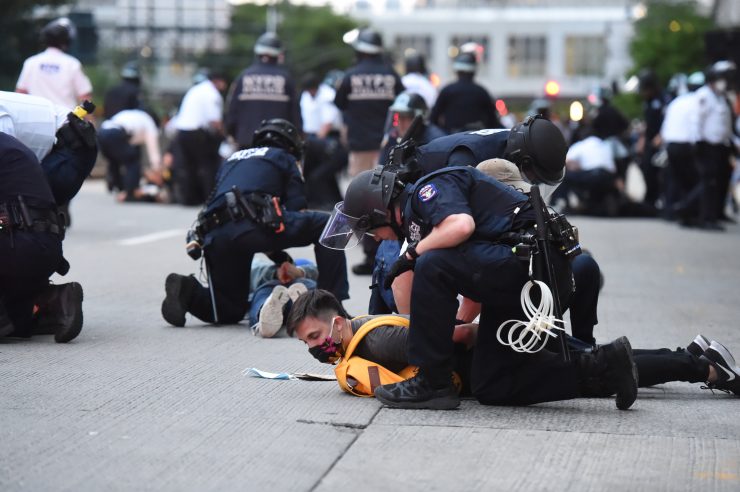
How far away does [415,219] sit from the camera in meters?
5.36

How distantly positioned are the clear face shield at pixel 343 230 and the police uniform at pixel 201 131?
41.0 feet

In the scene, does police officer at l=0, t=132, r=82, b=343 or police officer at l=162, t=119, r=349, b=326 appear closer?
police officer at l=0, t=132, r=82, b=343

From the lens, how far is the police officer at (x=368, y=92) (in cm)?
1344

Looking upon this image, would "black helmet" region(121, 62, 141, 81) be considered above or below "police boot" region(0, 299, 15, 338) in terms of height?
above

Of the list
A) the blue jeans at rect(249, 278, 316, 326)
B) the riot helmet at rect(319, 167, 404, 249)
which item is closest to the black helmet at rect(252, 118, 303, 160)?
the blue jeans at rect(249, 278, 316, 326)

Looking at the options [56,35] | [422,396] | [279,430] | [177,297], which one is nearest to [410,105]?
[177,297]

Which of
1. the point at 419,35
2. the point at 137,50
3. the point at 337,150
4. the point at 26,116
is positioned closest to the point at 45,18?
the point at 137,50

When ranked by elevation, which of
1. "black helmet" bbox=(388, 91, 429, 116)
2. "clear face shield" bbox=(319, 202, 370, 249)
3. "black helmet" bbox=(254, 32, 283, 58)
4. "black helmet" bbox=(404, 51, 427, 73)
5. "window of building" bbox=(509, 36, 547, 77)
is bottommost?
"window of building" bbox=(509, 36, 547, 77)

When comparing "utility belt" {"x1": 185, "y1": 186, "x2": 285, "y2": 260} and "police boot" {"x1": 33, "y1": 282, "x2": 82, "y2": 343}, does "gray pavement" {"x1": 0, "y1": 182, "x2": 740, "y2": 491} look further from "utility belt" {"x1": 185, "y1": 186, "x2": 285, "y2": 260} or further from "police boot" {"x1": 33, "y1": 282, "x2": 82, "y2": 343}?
"utility belt" {"x1": 185, "y1": 186, "x2": 285, "y2": 260}

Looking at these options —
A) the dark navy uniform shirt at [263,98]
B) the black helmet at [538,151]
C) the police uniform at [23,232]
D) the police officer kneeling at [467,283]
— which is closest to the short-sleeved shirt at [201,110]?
the dark navy uniform shirt at [263,98]

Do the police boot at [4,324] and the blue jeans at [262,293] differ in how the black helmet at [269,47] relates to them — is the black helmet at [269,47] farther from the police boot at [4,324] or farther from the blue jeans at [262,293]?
the police boot at [4,324]

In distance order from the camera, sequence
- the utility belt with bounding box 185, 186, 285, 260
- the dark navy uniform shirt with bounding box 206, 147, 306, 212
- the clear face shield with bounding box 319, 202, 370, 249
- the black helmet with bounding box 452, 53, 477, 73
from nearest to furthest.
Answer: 1. the clear face shield with bounding box 319, 202, 370, 249
2. the utility belt with bounding box 185, 186, 285, 260
3. the dark navy uniform shirt with bounding box 206, 147, 306, 212
4. the black helmet with bounding box 452, 53, 477, 73

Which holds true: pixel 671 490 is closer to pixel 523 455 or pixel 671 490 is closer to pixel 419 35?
pixel 523 455

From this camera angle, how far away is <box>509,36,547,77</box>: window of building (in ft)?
331
